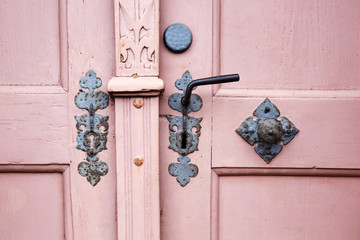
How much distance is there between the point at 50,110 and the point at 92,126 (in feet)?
0.33

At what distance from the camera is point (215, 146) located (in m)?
0.64

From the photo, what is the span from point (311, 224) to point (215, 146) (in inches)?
11.4

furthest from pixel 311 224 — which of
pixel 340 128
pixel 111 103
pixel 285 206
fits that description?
pixel 111 103

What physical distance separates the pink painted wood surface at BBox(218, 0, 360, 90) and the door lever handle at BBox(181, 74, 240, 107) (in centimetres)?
9

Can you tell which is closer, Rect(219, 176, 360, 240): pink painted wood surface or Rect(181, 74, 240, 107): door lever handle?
Rect(181, 74, 240, 107): door lever handle

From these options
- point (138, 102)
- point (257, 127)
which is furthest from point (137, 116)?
point (257, 127)

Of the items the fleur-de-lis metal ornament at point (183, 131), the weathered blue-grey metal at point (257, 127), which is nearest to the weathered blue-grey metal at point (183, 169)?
the fleur-de-lis metal ornament at point (183, 131)

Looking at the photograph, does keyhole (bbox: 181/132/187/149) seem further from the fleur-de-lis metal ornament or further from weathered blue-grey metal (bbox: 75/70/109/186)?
weathered blue-grey metal (bbox: 75/70/109/186)

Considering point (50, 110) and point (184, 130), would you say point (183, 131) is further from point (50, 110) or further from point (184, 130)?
point (50, 110)

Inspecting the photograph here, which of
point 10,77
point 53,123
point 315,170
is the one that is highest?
point 10,77

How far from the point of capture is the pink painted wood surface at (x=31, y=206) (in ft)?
2.10

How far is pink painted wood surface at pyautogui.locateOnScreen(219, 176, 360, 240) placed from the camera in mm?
649

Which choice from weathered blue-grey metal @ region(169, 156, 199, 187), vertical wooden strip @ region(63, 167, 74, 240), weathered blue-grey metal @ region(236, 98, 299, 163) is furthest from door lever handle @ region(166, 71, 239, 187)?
vertical wooden strip @ region(63, 167, 74, 240)

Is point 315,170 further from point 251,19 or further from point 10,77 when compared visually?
point 10,77
